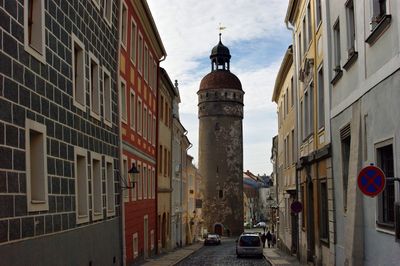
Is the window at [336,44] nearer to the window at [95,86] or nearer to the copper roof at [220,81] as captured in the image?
the window at [95,86]

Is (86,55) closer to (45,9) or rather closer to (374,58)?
(45,9)

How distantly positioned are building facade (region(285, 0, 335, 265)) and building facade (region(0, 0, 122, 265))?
6.91m

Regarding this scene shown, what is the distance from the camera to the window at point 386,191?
11961 mm

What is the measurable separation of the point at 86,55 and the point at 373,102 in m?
7.64

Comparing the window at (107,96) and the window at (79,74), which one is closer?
the window at (79,74)

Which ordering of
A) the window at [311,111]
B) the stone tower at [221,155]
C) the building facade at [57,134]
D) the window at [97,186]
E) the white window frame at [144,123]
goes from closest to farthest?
the building facade at [57,134] → the window at [97,186] → the window at [311,111] → the white window frame at [144,123] → the stone tower at [221,155]

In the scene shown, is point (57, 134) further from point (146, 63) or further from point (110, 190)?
point (146, 63)

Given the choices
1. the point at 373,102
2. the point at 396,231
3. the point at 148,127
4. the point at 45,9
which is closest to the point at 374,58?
the point at 373,102

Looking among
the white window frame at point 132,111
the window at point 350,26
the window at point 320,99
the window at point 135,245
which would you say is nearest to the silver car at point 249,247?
the window at point 135,245

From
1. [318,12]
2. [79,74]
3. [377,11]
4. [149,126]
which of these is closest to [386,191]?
[377,11]

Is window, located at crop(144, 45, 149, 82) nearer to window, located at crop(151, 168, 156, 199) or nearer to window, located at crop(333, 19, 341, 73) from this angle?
window, located at crop(151, 168, 156, 199)

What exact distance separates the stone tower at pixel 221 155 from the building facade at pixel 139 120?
1469 inches

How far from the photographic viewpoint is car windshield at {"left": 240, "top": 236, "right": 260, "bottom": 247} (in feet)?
116

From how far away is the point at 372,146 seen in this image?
12891 mm
